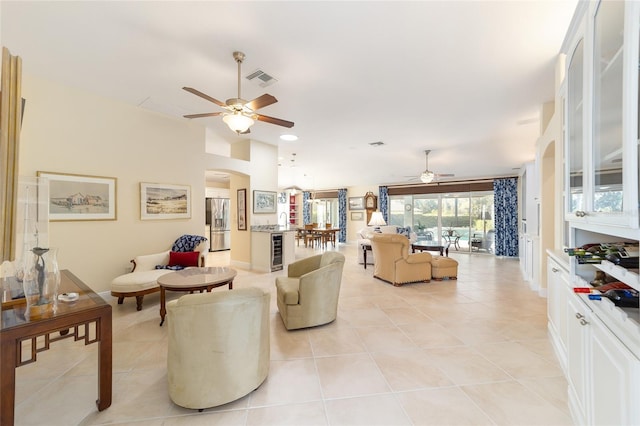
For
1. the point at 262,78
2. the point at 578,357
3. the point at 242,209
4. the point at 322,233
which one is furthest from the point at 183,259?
the point at 322,233

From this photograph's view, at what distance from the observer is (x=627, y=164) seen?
3.32ft

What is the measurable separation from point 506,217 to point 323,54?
840cm

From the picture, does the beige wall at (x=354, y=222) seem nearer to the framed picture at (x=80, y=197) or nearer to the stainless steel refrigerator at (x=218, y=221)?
the stainless steel refrigerator at (x=218, y=221)

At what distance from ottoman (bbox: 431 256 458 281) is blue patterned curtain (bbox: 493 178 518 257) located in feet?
14.3

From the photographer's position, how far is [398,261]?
481 cm

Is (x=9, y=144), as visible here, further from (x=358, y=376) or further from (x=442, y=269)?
(x=442, y=269)

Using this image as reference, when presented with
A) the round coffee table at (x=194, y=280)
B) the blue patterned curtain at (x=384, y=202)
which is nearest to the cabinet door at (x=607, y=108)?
the round coffee table at (x=194, y=280)

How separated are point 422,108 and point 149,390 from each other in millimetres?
4395

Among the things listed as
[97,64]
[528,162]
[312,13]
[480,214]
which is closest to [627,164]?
[312,13]

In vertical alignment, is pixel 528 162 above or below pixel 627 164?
above

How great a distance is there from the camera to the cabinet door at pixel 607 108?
1.11 metres

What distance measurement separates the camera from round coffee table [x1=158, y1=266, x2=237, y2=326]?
2828mm

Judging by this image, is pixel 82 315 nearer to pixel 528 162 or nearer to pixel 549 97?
pixel 549 97

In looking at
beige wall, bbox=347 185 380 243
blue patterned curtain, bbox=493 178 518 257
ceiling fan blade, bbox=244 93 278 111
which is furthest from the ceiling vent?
beige wall, bbox=347 185 380 243
